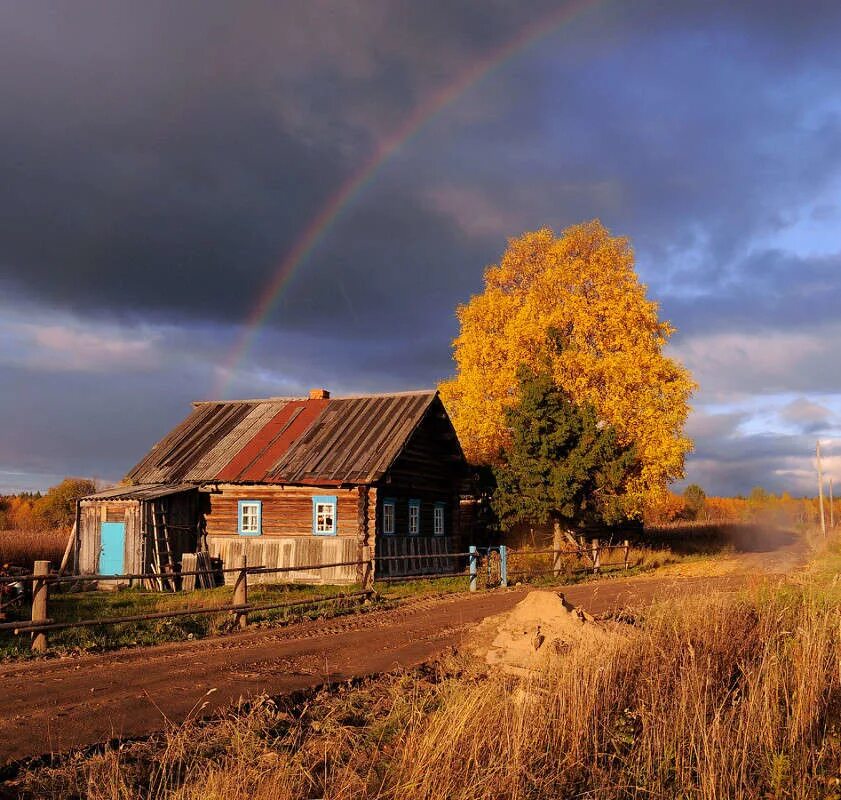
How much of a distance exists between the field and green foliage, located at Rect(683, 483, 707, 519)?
82.8m

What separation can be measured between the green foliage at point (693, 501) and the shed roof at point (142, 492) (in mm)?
70547

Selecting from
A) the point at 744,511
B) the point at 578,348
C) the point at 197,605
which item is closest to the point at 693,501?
the point at 744,511

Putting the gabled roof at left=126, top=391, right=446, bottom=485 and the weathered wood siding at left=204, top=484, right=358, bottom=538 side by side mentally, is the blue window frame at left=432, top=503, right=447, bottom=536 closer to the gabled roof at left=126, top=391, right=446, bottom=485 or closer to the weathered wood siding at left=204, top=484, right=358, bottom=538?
the gabled roof at left=126, top=391, right=446, bottom=485

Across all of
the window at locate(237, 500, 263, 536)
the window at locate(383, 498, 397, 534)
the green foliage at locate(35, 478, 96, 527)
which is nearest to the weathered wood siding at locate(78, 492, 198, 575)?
the window at locate(237, 500, 263, 536)

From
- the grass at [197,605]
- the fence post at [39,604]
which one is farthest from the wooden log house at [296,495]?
the fence post at [39,604]

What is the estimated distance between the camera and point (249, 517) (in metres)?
26.3

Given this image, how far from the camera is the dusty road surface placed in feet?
25.4

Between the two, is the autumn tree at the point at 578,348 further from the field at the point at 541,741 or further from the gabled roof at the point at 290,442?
the field at the point at 541,741

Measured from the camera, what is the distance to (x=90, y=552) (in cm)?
2472

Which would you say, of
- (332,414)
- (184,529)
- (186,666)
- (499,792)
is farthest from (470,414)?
(499,792)

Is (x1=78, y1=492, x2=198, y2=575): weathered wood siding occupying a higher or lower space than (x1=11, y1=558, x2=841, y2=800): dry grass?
higher

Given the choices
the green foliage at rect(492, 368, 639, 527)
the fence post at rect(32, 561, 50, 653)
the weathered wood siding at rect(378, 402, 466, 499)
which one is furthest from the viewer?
the green foliage at rect(492, 368, 639, 527)

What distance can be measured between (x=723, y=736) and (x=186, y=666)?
7213mm

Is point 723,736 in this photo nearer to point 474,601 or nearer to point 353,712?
point 353,712
